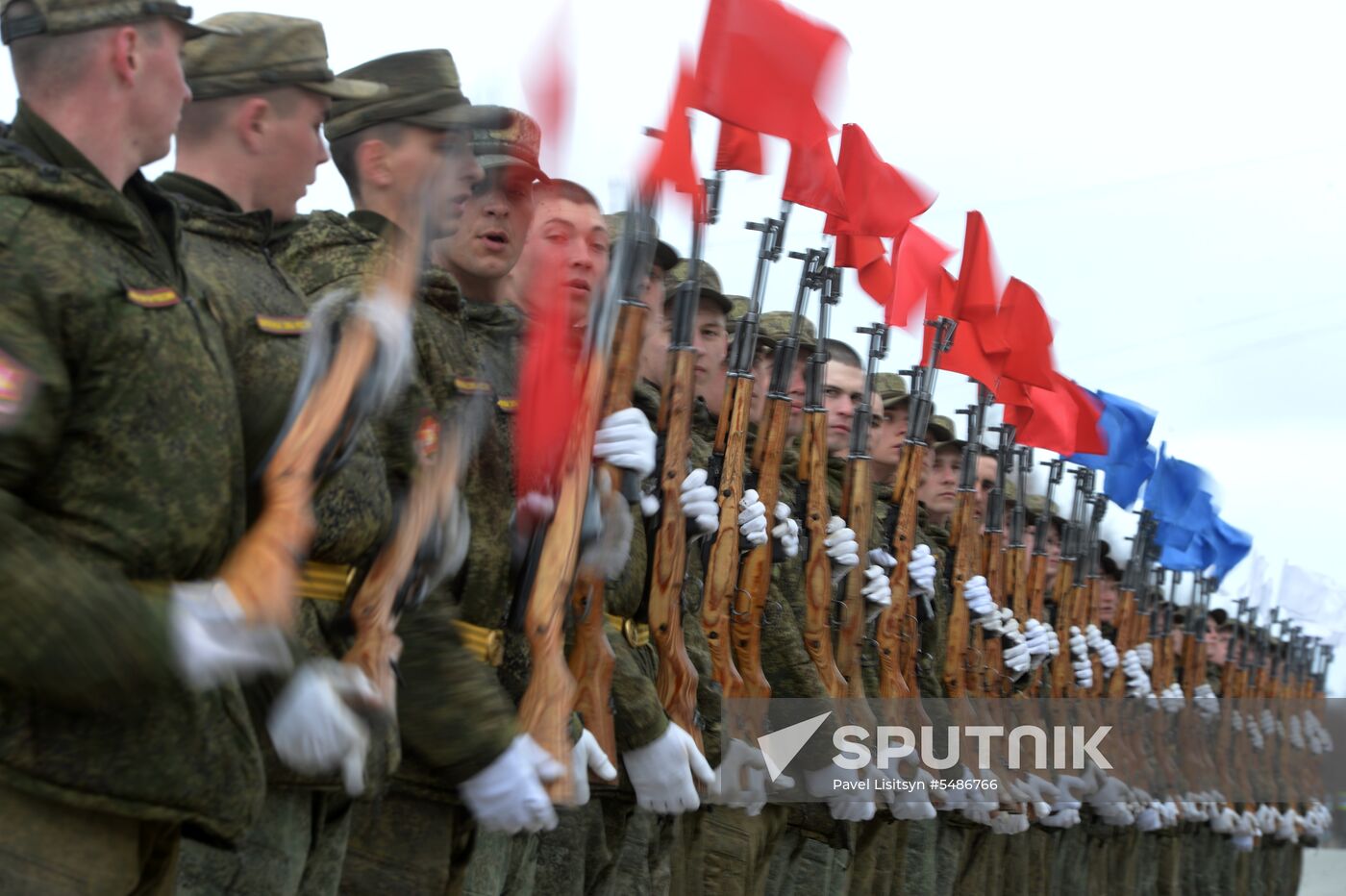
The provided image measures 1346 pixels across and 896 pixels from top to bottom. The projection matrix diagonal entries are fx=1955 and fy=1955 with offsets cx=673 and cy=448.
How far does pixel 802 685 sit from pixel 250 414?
4134 mm

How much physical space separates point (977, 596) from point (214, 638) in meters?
7.25

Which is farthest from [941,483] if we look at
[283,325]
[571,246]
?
[283,325]

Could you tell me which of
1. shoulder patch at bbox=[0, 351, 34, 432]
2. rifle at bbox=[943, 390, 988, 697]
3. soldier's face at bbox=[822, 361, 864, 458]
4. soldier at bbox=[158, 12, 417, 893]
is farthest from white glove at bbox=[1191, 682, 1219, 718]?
shoulder patch at bbox=[0, 351, 34, 432]

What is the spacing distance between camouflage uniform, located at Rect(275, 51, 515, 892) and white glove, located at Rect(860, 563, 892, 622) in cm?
409

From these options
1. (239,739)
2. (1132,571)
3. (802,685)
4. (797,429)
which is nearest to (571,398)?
(239,739)

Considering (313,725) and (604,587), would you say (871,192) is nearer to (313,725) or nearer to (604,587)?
(604,587)

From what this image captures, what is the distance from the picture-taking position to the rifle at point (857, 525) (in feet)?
25.5

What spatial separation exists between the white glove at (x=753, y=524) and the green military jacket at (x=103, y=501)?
3780 millimetres

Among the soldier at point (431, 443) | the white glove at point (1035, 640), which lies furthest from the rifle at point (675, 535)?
the white glove at point (1035, 640)

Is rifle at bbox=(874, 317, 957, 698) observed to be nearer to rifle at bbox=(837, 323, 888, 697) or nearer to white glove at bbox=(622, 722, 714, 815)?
rifle at bbox=(837, 323, 888, 697)

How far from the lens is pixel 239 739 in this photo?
300 cm

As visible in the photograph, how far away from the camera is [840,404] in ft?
28.8

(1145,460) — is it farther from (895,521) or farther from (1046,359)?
(895,521)

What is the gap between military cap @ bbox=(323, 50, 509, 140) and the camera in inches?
166
